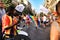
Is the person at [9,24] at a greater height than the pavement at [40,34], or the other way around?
the person at [9,24]

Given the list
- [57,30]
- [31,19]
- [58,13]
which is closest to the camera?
[57,30]

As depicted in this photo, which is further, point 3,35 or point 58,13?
point 3,35

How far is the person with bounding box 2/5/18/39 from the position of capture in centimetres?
636

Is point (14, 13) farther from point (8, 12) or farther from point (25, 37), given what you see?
point (25, 37)

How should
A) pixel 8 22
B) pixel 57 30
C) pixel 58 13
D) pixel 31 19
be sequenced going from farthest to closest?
pixel 31 19, pixel 8 22, pixel 58 13, pixel 57 30

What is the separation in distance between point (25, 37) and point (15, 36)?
272mm

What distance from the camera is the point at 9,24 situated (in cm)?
641

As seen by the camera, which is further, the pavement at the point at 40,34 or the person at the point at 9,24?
the pavement at the point at 40,34

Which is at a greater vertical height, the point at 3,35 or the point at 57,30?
the point at 57,30

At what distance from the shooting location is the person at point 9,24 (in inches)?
251

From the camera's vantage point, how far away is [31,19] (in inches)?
674

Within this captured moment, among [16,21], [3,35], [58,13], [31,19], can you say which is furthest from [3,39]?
[31,19]

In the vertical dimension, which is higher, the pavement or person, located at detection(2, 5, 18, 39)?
person, located at detection(2, 5, 18, 39)

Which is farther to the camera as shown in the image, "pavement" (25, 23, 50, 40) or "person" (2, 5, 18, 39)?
"pavement" (25, 23, 50, 40)
